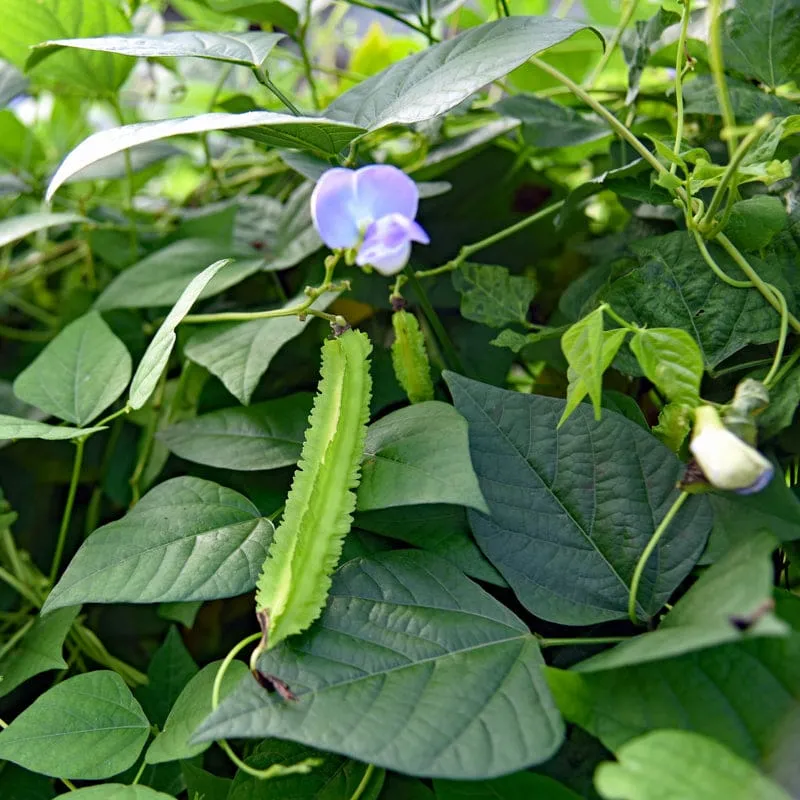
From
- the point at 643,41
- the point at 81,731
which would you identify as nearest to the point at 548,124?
the point at 643,41

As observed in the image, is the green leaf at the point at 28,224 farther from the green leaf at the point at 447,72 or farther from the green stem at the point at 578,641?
the green stem at the point at 578,641

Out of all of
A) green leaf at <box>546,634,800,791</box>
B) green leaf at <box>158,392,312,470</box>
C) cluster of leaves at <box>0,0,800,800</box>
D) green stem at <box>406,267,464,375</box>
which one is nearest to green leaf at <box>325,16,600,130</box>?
cluster of leaves at <box>0,0,800,800</box>

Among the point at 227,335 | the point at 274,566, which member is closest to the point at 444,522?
the point at 274,566

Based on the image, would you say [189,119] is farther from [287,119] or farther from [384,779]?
[384,779]

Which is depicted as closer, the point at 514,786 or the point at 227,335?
the point at 514,786

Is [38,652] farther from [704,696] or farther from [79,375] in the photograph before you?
[704,696]

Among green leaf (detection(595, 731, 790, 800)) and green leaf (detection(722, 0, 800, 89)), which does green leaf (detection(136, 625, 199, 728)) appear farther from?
green leaf (detection(722, 0, 800, 89))
